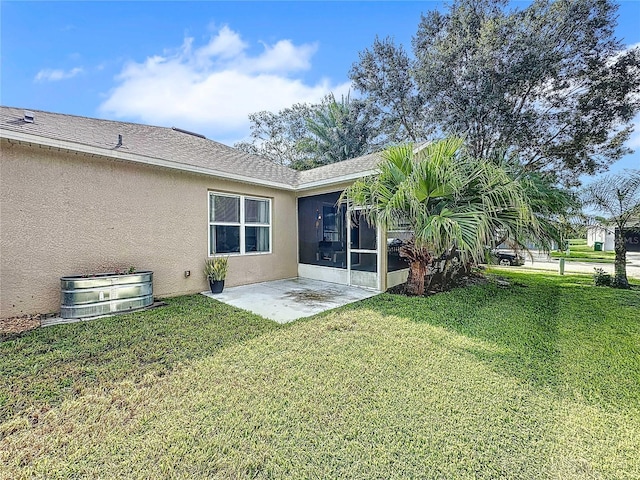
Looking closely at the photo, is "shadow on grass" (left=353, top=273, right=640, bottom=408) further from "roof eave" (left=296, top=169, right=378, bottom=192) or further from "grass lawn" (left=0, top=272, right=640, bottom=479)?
"roof eave" (left=296, top=169, right=378, bottom=192)

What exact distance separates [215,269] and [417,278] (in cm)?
534

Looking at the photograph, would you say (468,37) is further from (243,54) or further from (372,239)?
(372,239)

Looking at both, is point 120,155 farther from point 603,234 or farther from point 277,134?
point 277,134

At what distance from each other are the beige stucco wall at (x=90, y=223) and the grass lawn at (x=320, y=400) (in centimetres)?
148

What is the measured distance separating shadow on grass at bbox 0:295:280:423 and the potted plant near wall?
5.56 ft

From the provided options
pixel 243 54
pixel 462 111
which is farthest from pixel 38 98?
pixel 462 111

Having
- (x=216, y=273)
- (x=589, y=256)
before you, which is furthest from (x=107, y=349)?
(x=589, y=256)

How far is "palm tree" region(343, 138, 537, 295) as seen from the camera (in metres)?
5.97

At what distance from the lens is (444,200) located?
6867 millimetres

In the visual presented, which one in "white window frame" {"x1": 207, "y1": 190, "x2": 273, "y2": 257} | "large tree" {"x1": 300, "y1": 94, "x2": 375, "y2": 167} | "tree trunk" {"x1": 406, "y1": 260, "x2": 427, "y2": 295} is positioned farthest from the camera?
"large tree" {"x1": 300, "y1": 94, "x2": 375, "y2": 167}

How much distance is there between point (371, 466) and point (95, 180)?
715 centimetres

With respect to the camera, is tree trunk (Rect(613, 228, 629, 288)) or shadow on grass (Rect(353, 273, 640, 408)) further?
tree trunk (Rect(613, 228, 629, 288))

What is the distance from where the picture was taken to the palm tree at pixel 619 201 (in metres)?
9.16

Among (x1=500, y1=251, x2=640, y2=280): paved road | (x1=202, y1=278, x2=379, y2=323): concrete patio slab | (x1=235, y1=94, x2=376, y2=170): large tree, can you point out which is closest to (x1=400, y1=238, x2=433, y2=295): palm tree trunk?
(x1=202, y1=278, x2=379, y2=323): concrete patio slab
